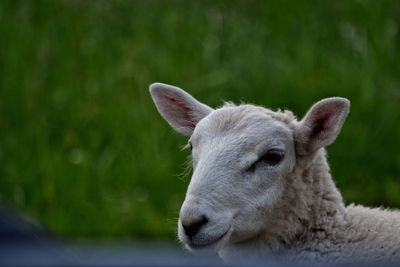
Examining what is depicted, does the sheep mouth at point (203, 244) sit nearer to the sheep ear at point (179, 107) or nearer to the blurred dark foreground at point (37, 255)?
the sheep ear at point (179, 107)

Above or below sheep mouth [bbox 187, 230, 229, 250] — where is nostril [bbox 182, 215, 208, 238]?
above

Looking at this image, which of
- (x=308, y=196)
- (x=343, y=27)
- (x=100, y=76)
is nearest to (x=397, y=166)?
(x=343, y=27)

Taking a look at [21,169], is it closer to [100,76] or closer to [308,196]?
[100,76]

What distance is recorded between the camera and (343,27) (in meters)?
10.2

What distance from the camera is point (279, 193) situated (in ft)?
14.8

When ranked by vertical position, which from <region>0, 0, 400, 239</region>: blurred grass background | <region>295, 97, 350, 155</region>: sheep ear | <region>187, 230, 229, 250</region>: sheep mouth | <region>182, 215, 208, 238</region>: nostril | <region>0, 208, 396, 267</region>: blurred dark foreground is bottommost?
<region>0, 0, 400, 239</region>: blurred grass background

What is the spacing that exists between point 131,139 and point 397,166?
90.3 inches

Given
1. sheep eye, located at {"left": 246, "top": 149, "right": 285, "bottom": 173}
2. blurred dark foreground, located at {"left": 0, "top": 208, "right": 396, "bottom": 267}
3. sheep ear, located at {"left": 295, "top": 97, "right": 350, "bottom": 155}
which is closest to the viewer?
blurred dark foreground, located at {"left": 0, "top": 208, "right": 396, "bottom": 267}

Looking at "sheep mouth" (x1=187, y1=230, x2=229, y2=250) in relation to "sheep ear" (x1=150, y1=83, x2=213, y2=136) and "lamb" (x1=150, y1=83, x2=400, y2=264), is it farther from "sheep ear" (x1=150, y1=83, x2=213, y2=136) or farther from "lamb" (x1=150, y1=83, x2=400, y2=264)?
"sheep ear" (x1=150, y1=83, x2=213, y2=136)

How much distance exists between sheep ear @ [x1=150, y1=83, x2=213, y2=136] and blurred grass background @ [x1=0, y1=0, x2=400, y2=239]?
107 inches

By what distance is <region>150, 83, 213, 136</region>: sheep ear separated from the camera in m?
5.00

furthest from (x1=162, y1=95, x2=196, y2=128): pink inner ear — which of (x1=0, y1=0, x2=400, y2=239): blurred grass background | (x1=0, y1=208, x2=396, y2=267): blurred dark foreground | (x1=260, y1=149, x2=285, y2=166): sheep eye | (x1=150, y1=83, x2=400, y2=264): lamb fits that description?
(x1=0, y1=208, x2=396, y2=267): blurred dark foreground

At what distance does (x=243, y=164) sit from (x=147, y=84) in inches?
204

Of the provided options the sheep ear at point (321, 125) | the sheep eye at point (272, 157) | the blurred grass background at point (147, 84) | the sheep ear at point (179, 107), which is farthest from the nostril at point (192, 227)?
the blurred grass background at point (147, 84)
